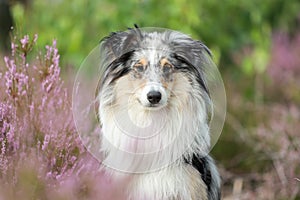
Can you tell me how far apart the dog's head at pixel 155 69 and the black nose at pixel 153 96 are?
1 cm

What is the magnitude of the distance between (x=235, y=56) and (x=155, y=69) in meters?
5.80

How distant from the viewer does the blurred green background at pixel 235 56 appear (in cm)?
606

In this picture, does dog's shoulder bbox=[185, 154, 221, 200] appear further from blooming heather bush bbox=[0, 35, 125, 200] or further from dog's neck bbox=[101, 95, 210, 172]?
blooming heather bush bbox=[0, 35, 125, 200]

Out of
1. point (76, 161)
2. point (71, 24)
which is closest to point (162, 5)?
point (71, 24)

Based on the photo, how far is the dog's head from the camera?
149 inches

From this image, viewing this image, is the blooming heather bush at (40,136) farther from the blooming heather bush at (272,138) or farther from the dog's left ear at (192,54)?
the blooming heather bush at (272,138)

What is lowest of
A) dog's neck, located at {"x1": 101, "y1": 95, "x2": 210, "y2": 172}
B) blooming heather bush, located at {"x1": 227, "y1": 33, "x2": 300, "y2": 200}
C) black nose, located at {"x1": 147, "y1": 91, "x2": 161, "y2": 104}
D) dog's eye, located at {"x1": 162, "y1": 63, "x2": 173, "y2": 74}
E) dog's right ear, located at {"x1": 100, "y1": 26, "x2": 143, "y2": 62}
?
blooming heather bush, located at {"x1": 227, "y1": 33, "x2": 300, "y2": 200}

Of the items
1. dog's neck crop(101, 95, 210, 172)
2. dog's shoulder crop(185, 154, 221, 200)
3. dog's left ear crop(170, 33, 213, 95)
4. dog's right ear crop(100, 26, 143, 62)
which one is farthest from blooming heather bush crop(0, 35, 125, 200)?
dog's left ear crop(170, 33, 213, 95)

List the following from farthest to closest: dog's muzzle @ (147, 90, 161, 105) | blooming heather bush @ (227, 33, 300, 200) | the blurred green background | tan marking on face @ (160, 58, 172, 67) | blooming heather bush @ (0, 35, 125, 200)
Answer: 1. the blurred green background
2. blooming heather bush @ (227, 33, 300, 200)
3. tan marking on face @ (160, 58, 172, 67)
4. dog's muzzle @ (147, 90, 161, 105)
5. blooming heather bush @ (0, 35, 125, 200)

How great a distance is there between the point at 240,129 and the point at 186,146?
2870 millimetres

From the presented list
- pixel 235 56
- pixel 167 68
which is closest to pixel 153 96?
pixel 167 68

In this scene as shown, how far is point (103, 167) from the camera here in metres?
3.89

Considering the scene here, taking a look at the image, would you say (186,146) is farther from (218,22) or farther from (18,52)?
(218,22)

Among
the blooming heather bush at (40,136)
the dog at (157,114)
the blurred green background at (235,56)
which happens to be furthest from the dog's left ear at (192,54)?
the blurred green background at (235,56)
